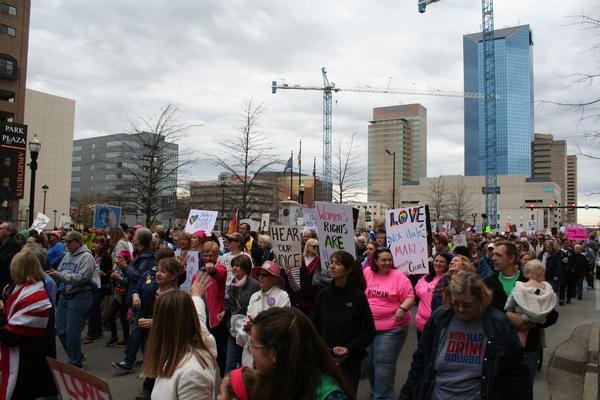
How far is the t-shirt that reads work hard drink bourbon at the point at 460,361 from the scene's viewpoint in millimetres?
3502

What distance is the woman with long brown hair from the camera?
278cm

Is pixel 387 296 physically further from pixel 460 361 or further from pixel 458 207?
pixel 458 207

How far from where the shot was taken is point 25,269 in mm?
4734

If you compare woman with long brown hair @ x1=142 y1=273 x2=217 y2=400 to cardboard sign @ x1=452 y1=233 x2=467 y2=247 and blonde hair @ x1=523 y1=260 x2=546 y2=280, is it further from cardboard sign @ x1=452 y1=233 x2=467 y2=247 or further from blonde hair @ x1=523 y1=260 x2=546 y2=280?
cardboard sign @ x1=452 y1=233 x2=467 y2=247

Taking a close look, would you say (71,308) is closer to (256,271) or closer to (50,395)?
(50,395)

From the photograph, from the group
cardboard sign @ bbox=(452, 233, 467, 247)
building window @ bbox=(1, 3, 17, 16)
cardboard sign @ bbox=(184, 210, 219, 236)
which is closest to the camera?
cardboard sign @ bbox=(184, 210, 219, 236)

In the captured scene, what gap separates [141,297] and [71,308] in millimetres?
1429

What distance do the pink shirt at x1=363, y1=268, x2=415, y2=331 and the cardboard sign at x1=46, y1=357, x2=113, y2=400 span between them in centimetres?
365

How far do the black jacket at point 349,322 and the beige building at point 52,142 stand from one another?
10076 cm

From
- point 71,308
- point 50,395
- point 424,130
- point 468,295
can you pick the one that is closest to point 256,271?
point 50,395

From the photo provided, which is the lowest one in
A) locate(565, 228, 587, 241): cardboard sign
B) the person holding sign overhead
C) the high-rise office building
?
the person holding sign overhead

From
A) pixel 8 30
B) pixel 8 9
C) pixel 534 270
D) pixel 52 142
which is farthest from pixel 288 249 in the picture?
pixel 52 142

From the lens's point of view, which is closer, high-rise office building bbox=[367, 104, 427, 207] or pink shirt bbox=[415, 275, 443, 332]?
pink shirt bbox=[415, 275, 443, 332]

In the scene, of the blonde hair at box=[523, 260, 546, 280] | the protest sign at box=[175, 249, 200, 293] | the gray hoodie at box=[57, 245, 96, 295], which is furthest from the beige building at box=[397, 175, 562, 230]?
the blonde hair at box=[523, 260, 546, 280]
